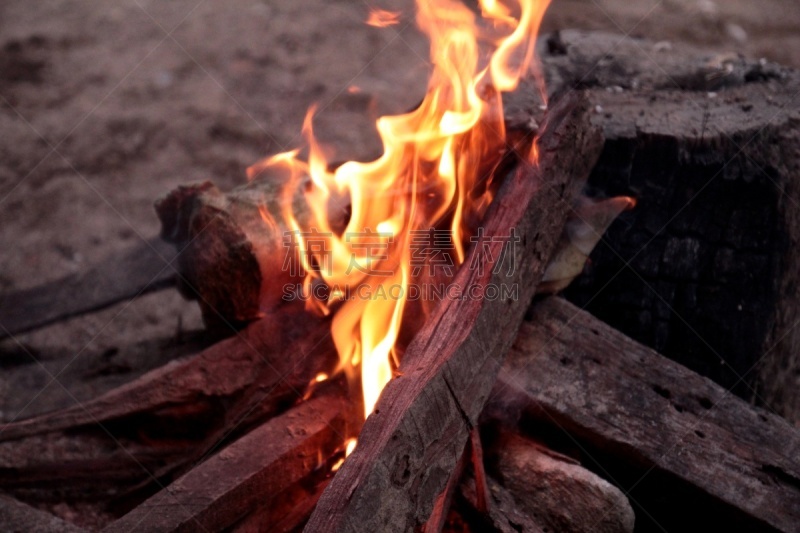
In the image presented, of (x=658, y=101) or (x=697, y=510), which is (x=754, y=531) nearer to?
(x=697, y=510)

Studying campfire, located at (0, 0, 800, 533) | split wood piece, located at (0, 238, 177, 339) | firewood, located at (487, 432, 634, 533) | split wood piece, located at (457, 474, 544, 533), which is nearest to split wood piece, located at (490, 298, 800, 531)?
campfire, located at (0, 0, 800, 533)

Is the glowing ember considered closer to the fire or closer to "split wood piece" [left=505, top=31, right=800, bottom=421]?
the fire

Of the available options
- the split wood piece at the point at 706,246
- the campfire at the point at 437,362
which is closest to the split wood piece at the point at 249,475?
the campfire at the point at 437,362

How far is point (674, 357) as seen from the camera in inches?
101

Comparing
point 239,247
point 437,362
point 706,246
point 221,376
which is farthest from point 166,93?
point 437,362

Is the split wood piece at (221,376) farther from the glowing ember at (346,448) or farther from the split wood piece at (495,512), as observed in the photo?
the split wood piece at (495,512)

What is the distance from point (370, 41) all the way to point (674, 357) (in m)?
3.55

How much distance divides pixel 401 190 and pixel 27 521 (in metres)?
1.32

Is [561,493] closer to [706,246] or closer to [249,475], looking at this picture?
[249,475]

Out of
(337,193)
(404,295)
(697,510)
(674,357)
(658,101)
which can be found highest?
(658,101)

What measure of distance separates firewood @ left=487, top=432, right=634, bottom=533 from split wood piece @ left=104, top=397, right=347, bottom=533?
19.0 inches

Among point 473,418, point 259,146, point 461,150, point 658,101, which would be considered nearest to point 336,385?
point 473,418

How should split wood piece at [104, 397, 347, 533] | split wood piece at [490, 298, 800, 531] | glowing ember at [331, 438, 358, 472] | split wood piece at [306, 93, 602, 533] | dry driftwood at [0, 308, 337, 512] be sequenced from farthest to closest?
1. dry driftwood at [0, 308, 337, 512]
2. glowing ember at [331, 438, 358, 472]
3. split wood piece at [490, 298, 800, 531]
4. split wood piece at [104, 397, 347, 533]
5. split wood piece at [306, 93, 602, 533]

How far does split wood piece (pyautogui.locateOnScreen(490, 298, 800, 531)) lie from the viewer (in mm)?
2033
